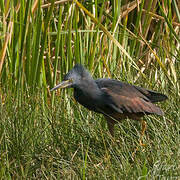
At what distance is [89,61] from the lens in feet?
13.1

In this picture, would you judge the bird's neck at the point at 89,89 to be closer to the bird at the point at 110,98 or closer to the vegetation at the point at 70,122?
the bird at the point at 110,98

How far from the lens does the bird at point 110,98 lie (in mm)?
3340

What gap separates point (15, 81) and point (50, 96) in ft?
1.10

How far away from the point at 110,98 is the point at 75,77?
274 mm

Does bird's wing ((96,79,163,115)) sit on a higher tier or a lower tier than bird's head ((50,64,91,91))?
lower

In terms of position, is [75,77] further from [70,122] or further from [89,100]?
[70,122]

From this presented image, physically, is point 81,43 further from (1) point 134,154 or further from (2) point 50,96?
(1) point 134,154

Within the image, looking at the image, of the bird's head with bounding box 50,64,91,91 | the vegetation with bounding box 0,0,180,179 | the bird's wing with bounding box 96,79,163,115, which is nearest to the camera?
the vegetation with bounding box 0,0,180,179

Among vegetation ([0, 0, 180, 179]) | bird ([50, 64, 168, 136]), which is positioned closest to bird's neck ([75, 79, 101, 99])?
bird ([50, 64, 168, 136])

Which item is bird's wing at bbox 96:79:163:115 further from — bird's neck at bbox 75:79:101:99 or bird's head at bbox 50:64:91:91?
bird's head at bbox 50:64:91:91

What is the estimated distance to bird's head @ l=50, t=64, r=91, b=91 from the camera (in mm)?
3254

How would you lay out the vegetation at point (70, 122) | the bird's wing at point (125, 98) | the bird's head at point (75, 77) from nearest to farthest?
the vegetation at point (70, 122), the bird's head at point (75, 77), the bird's wing at point (125, 98)

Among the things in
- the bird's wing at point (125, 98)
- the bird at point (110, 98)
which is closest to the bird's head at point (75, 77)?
the bird at point (110, 98)

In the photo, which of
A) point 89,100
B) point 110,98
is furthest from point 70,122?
point 110,98
